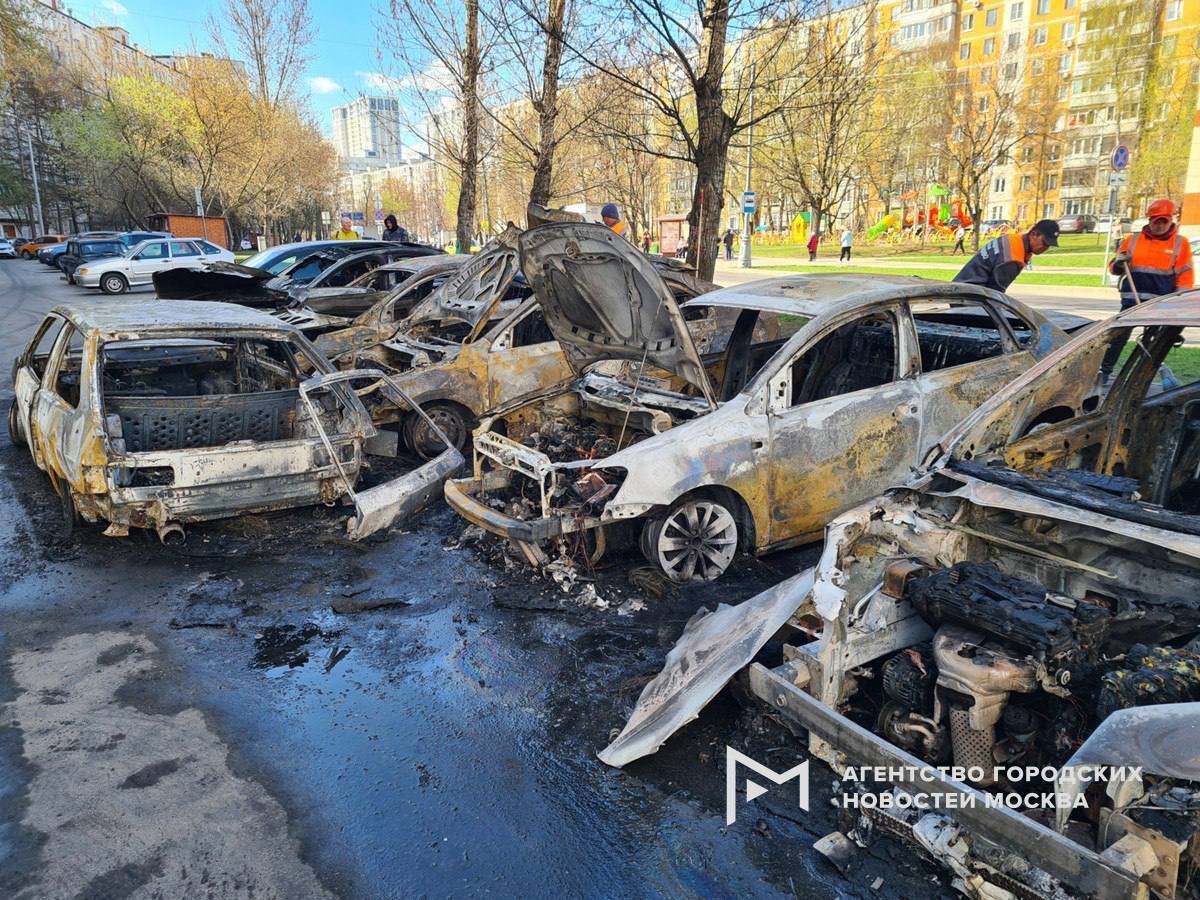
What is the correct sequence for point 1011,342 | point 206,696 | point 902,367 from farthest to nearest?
point 1011,342
point 902,367
point 206,696

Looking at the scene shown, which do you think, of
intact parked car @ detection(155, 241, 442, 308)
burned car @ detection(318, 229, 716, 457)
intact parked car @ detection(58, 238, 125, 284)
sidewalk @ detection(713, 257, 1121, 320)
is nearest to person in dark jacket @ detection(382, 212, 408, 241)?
intact parked car @ detection(155, 241, 442, 308)

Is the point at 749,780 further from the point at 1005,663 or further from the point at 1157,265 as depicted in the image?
the point at 1157,265

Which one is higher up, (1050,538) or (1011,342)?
(1011,342)

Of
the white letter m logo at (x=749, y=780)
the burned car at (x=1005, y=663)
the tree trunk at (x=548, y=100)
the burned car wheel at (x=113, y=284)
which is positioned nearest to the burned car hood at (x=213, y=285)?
the tree trunk at (x=548, y=100)

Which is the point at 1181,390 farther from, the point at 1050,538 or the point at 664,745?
the point at 664,745

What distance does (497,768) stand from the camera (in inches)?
131

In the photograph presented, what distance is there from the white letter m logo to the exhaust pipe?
4.09 meters

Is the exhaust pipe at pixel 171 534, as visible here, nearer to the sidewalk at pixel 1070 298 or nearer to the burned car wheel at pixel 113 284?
the sidewalk at pixel 1070 298

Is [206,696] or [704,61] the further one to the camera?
[704,61]

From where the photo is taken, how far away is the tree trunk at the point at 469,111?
1675 cm

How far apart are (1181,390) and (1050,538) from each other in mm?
1818

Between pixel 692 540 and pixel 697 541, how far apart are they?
0.03 metres

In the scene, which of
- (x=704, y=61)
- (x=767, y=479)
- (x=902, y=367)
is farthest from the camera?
(x=704, y=61)

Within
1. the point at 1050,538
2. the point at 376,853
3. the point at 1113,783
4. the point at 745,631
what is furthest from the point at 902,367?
the point at 376,853
